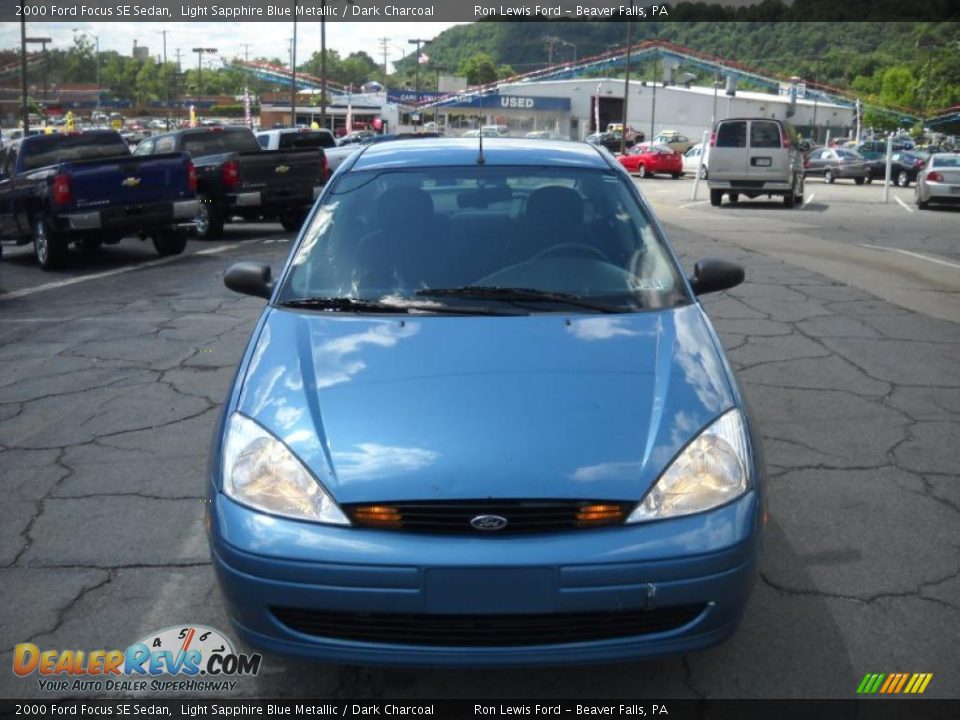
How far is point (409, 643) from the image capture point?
260 cm

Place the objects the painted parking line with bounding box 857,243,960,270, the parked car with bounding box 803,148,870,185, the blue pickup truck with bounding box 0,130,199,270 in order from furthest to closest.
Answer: the parked car with bounding box 803,148,870,185, the painted parking line with bounding box 857,243,960,270, the blue pickup truck with bounding box 0,130,199,270

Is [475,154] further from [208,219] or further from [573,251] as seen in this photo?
[208,219]

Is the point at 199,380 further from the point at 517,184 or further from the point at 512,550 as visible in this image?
the point at 512,550

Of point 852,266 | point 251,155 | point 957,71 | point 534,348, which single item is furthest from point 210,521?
point 957,71

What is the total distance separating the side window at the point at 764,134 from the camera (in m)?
24.5

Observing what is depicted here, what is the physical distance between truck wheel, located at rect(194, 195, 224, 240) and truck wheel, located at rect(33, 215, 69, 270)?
3.39 meters

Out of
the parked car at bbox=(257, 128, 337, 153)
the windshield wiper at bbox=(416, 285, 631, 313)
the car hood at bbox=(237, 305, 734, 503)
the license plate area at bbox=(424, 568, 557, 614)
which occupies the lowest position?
the license plate area at bbox=(424, 568, 557, 614)

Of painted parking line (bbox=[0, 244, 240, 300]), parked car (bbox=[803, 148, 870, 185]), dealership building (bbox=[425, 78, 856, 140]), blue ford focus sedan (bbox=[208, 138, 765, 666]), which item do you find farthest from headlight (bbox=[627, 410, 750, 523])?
dealership building (bbox=[425, 78, 856, 140])

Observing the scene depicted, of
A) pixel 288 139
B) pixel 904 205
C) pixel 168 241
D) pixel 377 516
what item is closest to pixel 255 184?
pixel 168 241

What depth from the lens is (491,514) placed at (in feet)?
8.47

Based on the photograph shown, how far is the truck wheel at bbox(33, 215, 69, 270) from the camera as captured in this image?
42.7 ft

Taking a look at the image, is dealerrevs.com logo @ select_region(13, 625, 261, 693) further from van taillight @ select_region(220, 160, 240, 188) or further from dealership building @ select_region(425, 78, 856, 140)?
dealership building @ select_region(425, 78, 856, 140)

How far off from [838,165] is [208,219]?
3016cm

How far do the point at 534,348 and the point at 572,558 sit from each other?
0.91 m
